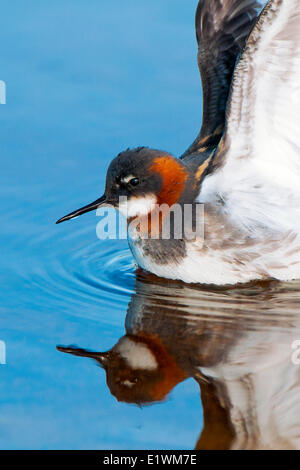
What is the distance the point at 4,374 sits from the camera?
6727 millimetres

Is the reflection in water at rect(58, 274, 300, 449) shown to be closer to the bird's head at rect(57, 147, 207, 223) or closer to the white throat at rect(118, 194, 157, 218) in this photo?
the white throat at rect(118, 194, 157, 218)

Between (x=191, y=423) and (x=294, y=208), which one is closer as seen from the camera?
(x=191, y=423)

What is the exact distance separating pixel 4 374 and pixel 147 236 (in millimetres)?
2249

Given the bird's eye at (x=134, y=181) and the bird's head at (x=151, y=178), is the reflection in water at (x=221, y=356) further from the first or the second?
the bird's eye at (x=134, y=181)

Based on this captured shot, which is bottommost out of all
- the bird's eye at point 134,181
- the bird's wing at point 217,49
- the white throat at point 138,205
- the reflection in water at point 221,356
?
the reflection in water at point 221,356

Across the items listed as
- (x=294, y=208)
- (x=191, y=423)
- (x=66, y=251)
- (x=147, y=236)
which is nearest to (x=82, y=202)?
(x=66, y=251)

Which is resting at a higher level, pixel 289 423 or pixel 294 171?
A: pixel 294 171

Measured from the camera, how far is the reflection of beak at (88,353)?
696 centimetres

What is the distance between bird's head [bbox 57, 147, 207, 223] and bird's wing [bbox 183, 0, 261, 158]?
832 millimetres

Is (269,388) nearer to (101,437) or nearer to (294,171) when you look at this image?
(101,437)

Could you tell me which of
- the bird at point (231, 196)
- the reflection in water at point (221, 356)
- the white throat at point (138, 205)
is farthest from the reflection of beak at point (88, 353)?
the white throat at point (138, 205)

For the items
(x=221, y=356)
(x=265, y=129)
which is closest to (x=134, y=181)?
(x=265, y=129)

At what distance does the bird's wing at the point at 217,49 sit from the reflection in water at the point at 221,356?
5.93 feet

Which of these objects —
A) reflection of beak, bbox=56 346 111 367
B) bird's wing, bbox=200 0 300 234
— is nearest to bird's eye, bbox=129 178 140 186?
bird's wing, bbox=200 0 300 234
